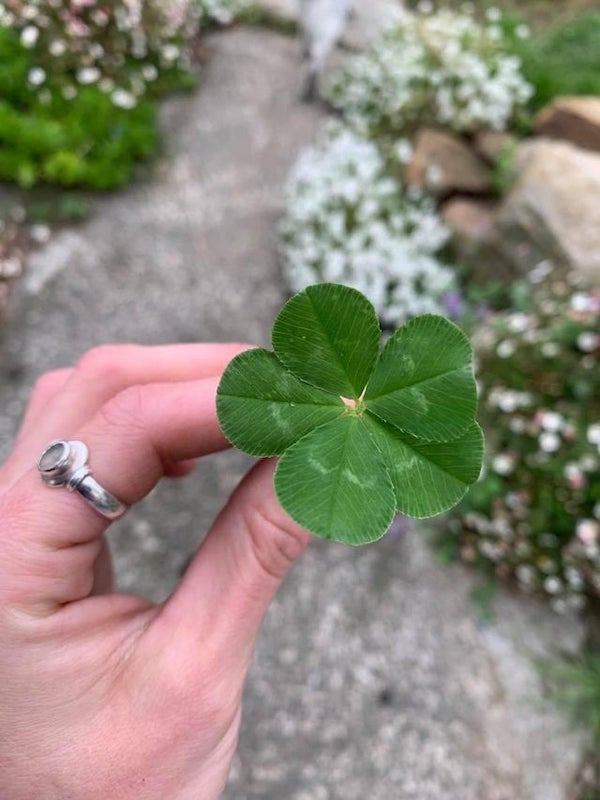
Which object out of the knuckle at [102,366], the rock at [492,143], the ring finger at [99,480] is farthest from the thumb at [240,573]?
the rock at [492,143]

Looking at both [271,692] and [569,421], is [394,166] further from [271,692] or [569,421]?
[271,692]

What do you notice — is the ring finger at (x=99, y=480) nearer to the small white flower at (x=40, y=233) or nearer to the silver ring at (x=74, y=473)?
the silver ring at (x=74, y=473)

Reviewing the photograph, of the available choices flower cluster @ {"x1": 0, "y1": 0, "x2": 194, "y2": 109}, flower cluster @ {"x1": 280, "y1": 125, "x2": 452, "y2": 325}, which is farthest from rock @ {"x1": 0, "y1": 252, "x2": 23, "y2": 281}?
flower cluster @ {"x1": 280, "y1": 125, "x2": 452, "y2": 325}

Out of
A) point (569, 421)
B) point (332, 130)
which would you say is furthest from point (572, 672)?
point (332, 130)

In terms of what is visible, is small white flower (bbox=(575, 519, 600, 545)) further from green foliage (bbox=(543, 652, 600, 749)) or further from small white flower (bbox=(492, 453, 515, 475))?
green foliage (bbox=(543, 652, 600, 749))

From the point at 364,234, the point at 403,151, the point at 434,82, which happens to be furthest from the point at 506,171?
the point at 364,234

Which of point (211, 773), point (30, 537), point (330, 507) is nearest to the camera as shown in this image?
point (330, 507)

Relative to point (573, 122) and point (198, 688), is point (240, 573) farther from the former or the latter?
point (573, 122)
